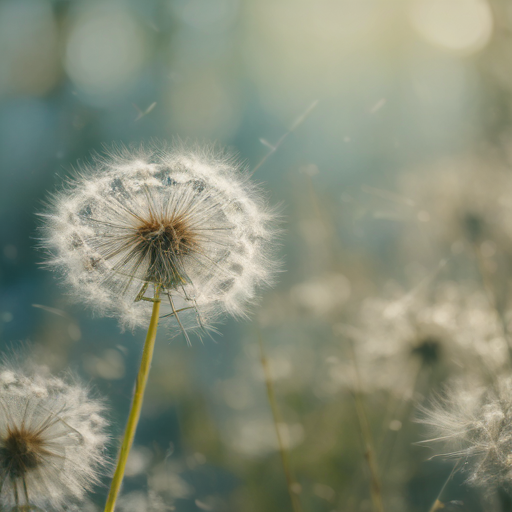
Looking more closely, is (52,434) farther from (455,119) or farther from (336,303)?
(455,119)

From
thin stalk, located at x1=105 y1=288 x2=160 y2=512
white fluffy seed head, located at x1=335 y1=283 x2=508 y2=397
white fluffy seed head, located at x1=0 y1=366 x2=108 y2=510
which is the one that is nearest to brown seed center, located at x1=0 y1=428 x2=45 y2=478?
white fluffy seed head, located at x1=0 y1=366 x2=108 y2=510

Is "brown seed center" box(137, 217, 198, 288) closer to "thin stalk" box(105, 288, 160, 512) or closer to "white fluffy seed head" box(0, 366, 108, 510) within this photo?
"thin stalk" box(105, 288, 160, 512)

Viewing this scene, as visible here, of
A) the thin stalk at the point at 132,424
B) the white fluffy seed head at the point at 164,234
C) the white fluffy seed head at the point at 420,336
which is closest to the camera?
the thin stalk at the point at 132,424

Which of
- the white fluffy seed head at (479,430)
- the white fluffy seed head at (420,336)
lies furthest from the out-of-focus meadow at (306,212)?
the white fluffy seed head at (479,430)

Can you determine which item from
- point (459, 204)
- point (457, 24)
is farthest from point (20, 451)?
point (457, 24)

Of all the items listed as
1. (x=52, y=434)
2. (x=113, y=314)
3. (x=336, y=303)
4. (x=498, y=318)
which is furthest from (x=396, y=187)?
(x=52, y=434)

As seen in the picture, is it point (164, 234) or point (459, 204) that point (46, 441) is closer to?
point (164, 234)

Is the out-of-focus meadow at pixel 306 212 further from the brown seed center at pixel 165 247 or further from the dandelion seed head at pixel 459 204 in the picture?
the brown seed center at pixel 165 247
